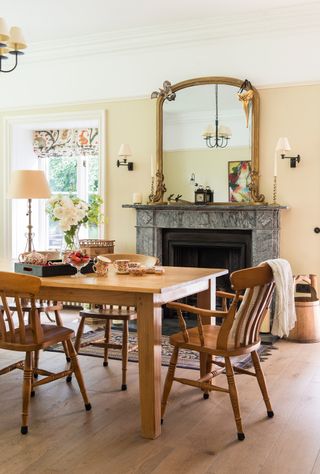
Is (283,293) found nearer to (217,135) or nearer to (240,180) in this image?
(240,180)

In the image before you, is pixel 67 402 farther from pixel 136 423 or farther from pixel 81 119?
pixel 81 119

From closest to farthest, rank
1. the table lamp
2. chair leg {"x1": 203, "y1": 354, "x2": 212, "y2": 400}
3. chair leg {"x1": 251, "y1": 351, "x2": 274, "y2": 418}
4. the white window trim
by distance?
1. chair leg {"x1": 251, "y1": 351, "x2": 274, "y2": 418}
2. chair leg {"x1": 203, "y1": 354, "x2": 212, "y2": 400}
3. the table lamp
4. the white window trim

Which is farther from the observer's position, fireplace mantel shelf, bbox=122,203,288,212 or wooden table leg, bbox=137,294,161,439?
fireplace mantel shelf, bbox=122,203,288,212

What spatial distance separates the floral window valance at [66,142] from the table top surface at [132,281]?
12.4 feet

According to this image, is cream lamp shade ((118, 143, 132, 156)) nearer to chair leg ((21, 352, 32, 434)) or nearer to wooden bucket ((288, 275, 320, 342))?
wooden bucket ((288, 275, 320, 342))

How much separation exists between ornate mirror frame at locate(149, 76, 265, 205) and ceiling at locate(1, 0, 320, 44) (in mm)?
594

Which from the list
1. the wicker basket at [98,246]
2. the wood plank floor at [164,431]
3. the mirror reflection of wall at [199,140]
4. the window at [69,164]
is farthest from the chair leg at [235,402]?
the window at [69,164]

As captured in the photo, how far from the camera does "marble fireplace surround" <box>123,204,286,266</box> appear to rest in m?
5.48

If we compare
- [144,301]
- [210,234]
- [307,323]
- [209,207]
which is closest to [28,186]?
[209,207]

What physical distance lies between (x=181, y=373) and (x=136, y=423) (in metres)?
1.02

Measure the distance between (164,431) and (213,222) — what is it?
301 centimetres

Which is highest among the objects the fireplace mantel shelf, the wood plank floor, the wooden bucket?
the fireplace mantel shelf

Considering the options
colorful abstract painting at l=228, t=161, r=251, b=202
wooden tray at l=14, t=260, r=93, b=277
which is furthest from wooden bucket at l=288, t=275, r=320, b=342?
wooden tray at l=14, t=260, r=93, b=277

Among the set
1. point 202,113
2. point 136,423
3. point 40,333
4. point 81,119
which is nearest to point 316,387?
point 136,423
